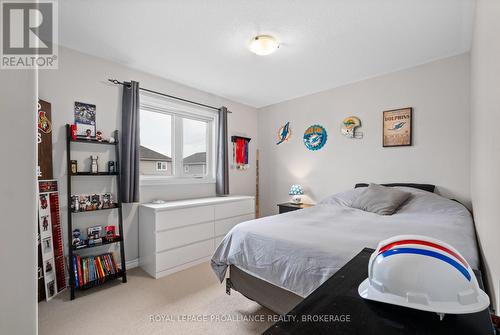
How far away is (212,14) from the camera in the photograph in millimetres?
1839

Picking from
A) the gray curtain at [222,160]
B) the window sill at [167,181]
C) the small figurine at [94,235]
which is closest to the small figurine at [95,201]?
the small figurine at [94,235]

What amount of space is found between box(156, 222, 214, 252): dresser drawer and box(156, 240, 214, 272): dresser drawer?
0.06 meters

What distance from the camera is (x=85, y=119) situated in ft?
7.93

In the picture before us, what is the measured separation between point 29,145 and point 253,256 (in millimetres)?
1448

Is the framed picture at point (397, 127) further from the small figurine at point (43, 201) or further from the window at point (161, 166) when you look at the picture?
the small figurine at point (43, 201)

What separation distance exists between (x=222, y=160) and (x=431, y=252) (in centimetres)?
317

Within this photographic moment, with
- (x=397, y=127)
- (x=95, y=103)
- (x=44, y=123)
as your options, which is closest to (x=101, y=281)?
(x=44, y=123)

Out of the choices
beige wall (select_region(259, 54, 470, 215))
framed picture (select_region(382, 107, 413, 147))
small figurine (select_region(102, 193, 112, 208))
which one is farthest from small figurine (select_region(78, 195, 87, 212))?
framed picture (select_region(382, 107, 413, 147))

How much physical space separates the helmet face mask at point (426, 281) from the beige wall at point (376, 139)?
2560mm

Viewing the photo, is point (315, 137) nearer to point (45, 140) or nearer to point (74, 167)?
point (74, 167)

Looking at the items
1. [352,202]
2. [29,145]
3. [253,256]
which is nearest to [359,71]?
[352,202]

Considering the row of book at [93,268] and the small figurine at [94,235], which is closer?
the row of book at [93,268]

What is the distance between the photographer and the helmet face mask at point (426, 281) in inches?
22.3

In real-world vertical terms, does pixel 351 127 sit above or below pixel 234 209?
above
